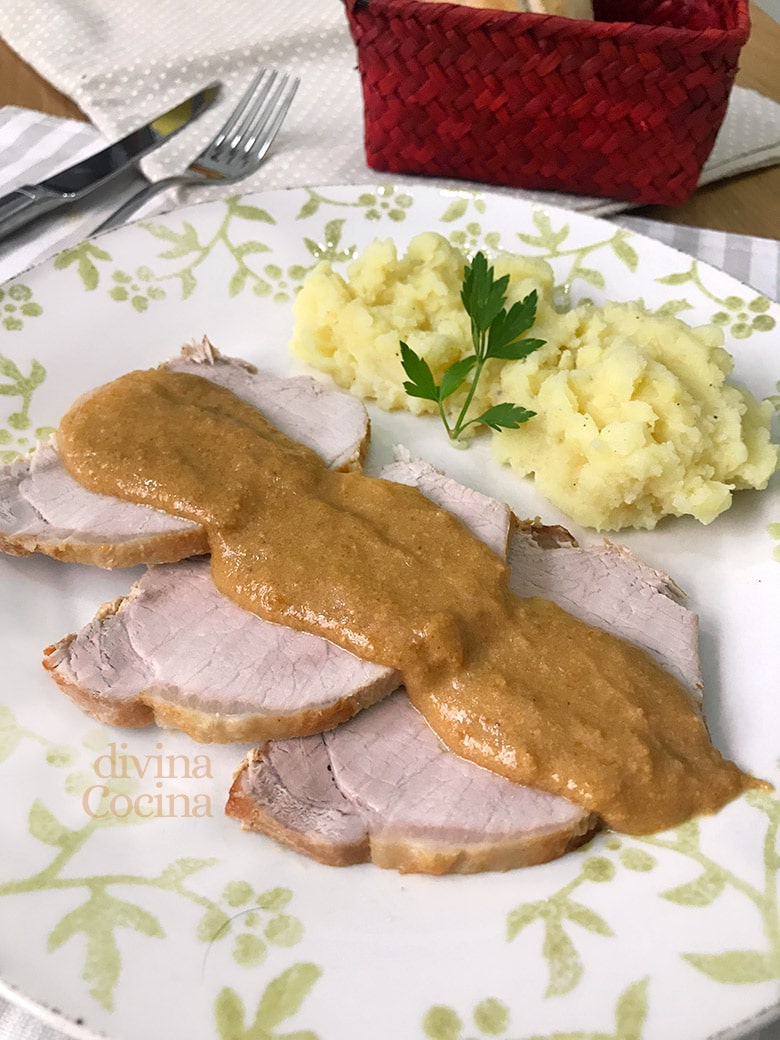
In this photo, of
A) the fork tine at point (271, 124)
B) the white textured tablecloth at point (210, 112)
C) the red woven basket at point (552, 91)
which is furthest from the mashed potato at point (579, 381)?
the fork tine at point (271, 124)

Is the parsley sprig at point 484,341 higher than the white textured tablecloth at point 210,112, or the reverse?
the white textured tablecloth at point 210,112

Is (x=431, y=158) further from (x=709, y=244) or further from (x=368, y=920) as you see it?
(x=368, y=920)

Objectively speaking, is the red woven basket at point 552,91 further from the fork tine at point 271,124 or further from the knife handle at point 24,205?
the knife handle at point 24,205

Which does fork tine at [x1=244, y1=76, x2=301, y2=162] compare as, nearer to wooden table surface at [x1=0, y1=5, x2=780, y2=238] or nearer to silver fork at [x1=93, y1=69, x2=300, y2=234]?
silver fork at [x1=93, y1=69, x2=300, y2=234]

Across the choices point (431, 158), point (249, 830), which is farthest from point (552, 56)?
point (249, 830)

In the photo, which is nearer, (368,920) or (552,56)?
(368,920)

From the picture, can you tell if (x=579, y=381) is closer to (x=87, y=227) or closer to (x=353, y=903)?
(x=353, y=903)

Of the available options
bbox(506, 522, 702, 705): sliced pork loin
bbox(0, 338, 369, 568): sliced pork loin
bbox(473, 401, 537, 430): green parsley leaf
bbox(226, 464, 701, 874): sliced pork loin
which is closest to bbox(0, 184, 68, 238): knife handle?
bbox(0, 338, 369, 568): sliced pork loin
